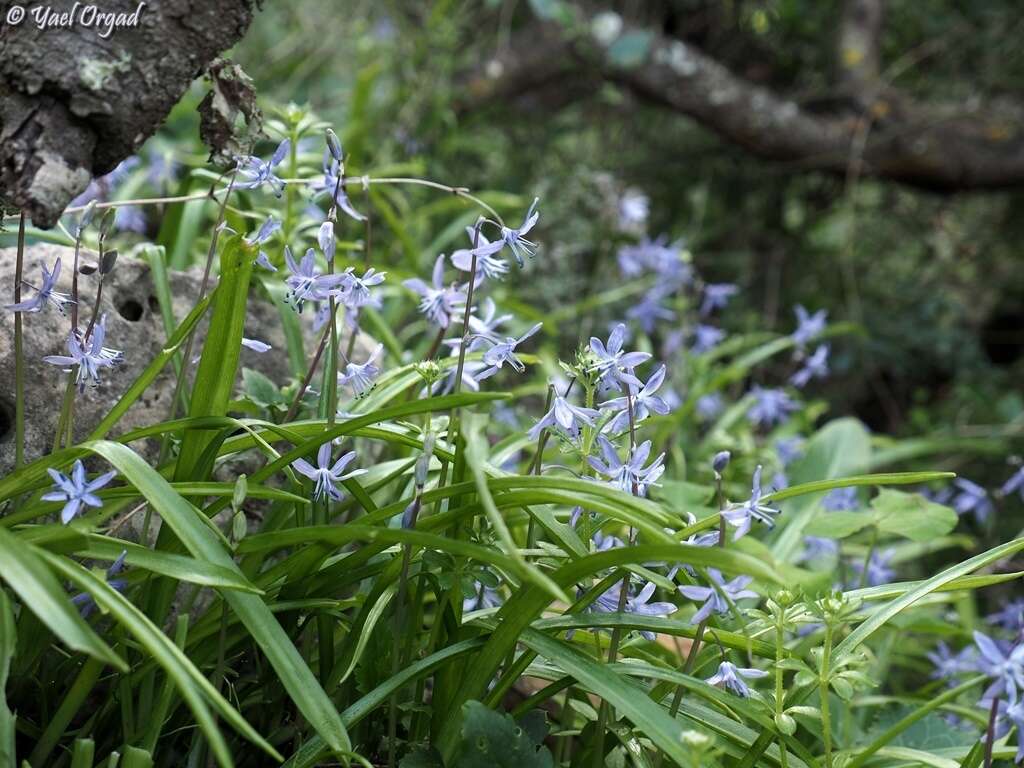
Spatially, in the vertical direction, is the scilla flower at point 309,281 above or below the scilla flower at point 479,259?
below

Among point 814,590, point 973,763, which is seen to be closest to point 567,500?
point 973,763

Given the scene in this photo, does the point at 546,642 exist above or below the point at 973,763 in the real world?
above

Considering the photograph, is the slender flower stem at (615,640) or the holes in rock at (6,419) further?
the holes in rock at (6,419)

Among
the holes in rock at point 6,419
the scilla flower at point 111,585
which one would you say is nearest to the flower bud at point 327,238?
the scilla flower at point 111,585

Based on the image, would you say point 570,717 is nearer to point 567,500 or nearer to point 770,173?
point 567,500

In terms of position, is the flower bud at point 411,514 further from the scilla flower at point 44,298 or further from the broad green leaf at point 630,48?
the broad green leaf at point 630,48

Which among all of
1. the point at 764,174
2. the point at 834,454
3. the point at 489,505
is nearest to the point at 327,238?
the point at 489,505

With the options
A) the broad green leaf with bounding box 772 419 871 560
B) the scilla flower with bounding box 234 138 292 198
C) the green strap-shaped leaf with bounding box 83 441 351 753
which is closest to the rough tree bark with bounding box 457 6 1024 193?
the broad green leaf with bounding box 772 419 871 560

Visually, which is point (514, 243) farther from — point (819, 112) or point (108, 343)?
point (819, 112)

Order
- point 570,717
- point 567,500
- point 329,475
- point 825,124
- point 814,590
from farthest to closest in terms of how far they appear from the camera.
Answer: point 825,124
point 814,590
point 570,717
point 329,475
point 567,500
